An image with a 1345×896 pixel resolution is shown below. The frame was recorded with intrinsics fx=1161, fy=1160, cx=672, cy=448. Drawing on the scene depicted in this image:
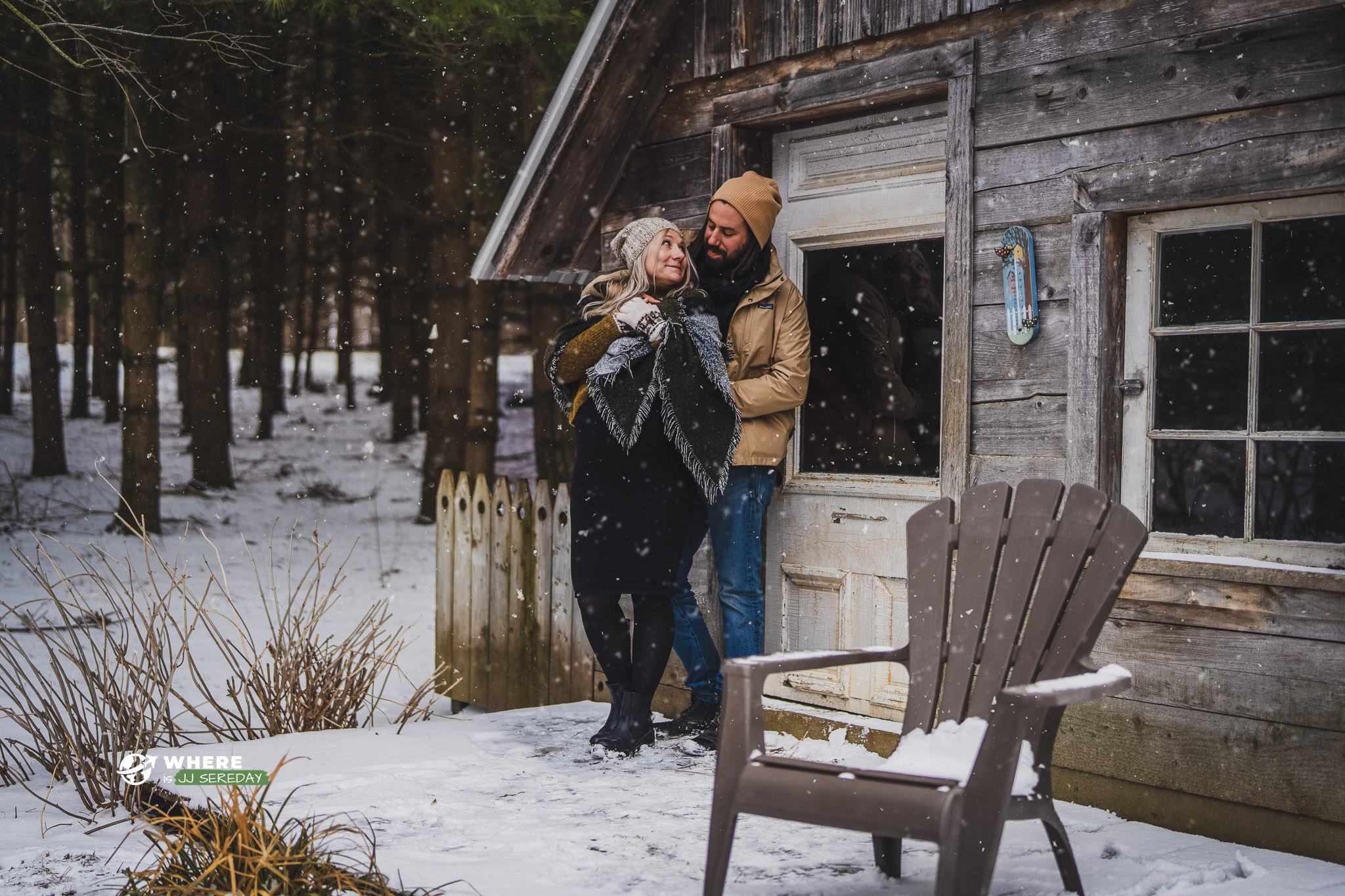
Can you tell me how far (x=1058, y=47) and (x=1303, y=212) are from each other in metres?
0.97

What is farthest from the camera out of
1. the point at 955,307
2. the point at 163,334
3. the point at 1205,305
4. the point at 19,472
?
the point at 163,334

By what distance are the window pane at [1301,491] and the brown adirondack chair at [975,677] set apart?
951 mm

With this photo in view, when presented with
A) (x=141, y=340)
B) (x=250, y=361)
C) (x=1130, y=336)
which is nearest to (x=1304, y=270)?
(x=1130, y=336)

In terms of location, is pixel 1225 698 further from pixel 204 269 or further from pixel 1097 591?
pixel 204 269

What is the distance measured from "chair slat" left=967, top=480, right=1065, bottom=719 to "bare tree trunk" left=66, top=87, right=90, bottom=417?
457 inches

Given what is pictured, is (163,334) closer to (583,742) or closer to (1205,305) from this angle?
(583,742)

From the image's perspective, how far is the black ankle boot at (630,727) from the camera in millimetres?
4184

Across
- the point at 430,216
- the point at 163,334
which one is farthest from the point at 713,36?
the point at 163,334

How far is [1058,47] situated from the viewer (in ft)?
12.5

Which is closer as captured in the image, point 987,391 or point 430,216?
point 987,391

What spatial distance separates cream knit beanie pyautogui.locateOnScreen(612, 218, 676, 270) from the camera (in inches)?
167

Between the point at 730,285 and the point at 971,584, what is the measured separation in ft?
5.76

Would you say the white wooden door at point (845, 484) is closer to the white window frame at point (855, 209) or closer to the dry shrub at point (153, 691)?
the white window frame at point (855, 209)

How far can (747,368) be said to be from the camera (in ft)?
14.3
